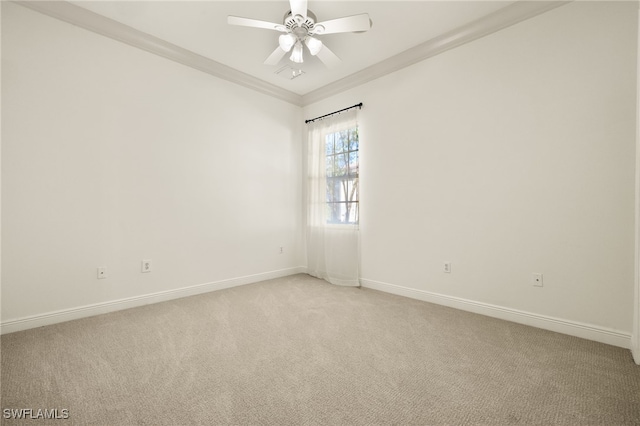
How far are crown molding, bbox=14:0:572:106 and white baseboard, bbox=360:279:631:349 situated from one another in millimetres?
2619

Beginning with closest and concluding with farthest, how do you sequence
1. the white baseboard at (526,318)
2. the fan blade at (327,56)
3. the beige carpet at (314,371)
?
the beige carpet at (314,371), the white baseboard at (526,318), the fan blade at (327,56)

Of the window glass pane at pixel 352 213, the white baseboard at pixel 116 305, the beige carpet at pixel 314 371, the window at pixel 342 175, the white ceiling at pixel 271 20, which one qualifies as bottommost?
the beige carpet at pixel 314 371

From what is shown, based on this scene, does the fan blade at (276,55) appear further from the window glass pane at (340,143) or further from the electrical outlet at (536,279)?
the electrical outlet at (536,279)

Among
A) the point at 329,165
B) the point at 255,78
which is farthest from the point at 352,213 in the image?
the point at 255,78

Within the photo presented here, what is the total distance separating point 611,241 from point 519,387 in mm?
1431

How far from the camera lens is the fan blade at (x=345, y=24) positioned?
6.98 ft

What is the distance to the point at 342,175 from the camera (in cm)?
402

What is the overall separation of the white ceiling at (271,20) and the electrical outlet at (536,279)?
2.40m

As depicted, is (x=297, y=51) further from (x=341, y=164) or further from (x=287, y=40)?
(x=341, y=164)

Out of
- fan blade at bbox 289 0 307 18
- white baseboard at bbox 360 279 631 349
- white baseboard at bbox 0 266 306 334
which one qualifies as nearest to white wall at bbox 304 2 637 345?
white baseboard at bbox 360 279 631 349

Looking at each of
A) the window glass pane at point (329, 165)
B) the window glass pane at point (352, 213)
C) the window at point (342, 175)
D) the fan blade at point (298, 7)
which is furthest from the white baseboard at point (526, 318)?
the fan blade at point (298, 7)

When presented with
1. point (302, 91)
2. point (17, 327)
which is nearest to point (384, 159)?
point (302, 91)

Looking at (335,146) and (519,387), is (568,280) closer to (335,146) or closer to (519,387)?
(519,387)

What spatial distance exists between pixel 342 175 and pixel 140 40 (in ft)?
8.97
